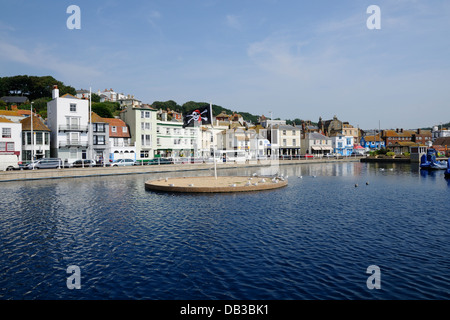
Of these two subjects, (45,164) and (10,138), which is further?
(10,138)

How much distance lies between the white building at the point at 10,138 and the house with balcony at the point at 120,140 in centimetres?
1767

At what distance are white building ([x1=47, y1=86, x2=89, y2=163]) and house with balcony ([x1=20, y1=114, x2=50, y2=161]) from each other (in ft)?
7.63

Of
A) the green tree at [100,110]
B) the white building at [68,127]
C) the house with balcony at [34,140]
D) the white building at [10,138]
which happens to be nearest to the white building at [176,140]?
the white building at [68,127]

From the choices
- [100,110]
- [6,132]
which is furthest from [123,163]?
[100,110]

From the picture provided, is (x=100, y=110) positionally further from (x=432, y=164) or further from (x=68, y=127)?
(x=432, y=164)

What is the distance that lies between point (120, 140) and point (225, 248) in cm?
6580

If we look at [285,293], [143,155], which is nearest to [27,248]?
[285,293]

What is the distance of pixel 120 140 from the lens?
3051 inches
